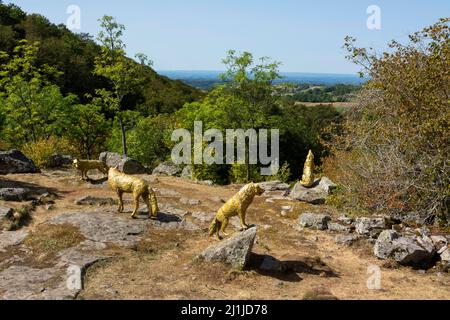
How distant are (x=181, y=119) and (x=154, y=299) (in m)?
33.8

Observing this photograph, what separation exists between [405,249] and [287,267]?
405cm

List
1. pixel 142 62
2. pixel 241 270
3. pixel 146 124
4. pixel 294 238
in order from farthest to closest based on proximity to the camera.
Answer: pixel 146 124
pixel 142 62
pixel 294 238
pixel 241 270

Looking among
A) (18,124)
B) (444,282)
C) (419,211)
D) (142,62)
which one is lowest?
(444,282)

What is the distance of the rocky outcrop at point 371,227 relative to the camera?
52.6ft

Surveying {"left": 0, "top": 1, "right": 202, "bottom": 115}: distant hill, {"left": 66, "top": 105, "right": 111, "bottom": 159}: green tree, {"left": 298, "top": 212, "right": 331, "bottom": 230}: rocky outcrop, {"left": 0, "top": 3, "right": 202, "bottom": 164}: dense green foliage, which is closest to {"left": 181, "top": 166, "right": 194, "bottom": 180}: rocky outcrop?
{"left": 0, "top": 3, "right": 202, "bottom": 164}: dense green foliage

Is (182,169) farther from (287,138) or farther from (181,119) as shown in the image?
(287,138)

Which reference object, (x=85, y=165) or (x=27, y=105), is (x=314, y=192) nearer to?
(x=85, y=165)

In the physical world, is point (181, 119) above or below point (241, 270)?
above

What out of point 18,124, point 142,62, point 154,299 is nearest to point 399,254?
point 154,299

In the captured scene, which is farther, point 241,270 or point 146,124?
point 146,124

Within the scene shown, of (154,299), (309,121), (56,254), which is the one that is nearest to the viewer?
(154,299)

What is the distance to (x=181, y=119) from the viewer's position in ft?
144

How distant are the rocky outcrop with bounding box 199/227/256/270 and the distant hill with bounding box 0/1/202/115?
157 ft

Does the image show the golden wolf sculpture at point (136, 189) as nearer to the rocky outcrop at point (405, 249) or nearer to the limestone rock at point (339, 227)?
the limestone rock at point (339, 227)
